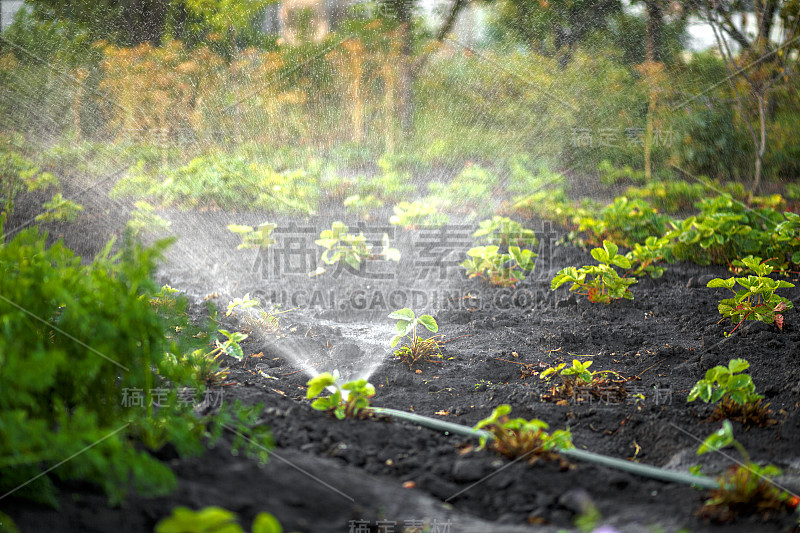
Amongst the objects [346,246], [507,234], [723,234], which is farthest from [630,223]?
[346,246]

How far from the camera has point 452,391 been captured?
2465 millimetres

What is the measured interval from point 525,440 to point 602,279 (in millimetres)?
1831

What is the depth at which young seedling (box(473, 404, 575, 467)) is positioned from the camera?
5.36 feet

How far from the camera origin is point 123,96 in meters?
5.97

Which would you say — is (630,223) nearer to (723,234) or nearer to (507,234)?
(723,234)

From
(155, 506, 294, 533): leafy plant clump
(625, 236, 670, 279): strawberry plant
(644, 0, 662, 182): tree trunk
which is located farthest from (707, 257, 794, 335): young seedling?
(644, 0, 662, 182): tree trunk

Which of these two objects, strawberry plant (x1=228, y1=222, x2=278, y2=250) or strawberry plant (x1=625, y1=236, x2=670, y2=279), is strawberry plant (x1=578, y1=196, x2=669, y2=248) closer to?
strawberry plant (x1=625, y1=236, x2=670, y2=279)

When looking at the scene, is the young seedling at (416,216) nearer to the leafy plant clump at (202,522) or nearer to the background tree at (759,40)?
the background tree at (759,40)

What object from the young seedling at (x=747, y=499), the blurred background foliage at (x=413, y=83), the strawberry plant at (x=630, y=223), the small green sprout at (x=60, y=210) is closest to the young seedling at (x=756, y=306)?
the young seedling at (x=747, y=499)

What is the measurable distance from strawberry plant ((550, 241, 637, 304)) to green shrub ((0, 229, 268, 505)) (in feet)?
6.43

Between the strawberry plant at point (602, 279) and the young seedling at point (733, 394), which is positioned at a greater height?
the strawberry plant at point (602, 279)

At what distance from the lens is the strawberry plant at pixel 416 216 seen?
4.34 m

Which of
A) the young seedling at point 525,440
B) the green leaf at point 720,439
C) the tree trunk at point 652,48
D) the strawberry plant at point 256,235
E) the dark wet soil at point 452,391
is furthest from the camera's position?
the tree trunk at point 652,48

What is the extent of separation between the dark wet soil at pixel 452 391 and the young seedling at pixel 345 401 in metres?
0.05
